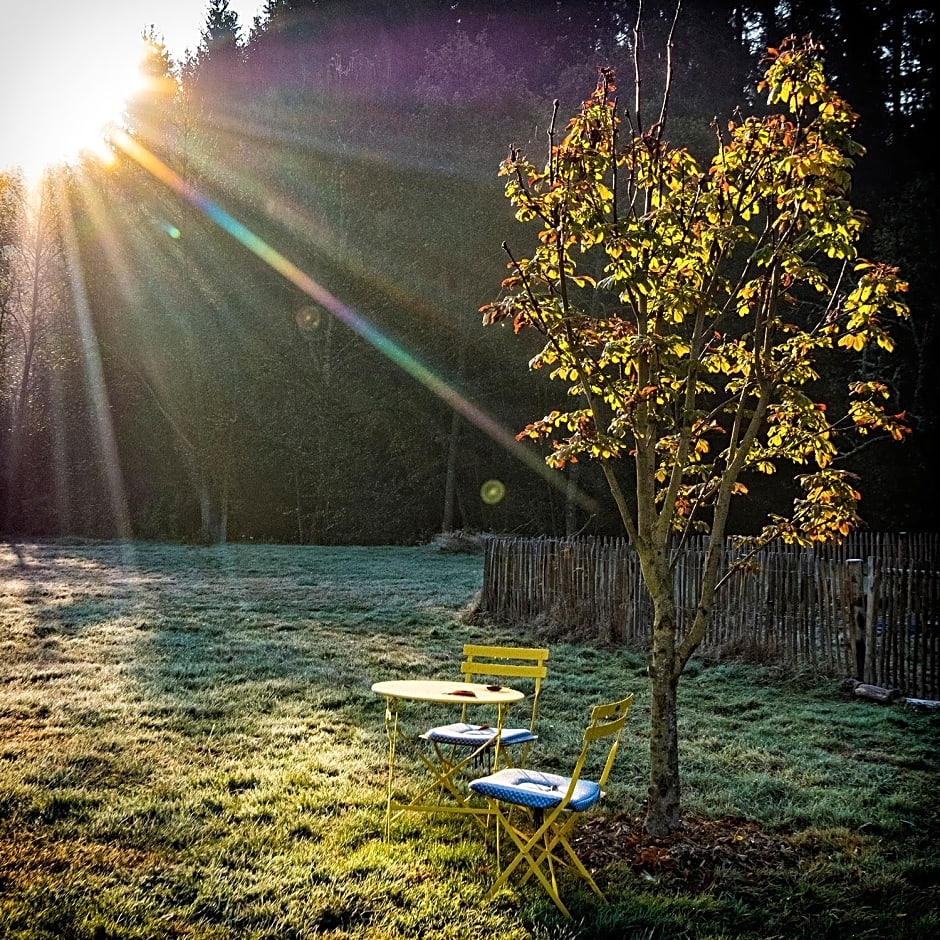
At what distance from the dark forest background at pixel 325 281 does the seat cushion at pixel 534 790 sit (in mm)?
20045

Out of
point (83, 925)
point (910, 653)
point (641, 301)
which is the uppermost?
point (641, 301)

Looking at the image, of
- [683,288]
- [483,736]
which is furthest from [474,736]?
[683,288]

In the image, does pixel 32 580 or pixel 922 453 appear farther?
pixel 922 453

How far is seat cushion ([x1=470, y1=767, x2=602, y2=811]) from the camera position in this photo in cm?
371

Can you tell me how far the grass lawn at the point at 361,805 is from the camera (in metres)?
3.54

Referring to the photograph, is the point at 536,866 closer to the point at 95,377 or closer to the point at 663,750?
the point at 663,750

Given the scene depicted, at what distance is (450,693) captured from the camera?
15.2ft

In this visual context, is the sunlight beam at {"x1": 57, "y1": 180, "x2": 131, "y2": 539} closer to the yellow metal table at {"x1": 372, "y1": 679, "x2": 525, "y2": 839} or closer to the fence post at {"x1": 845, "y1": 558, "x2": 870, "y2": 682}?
the fence post at {"x1": 845, "y1": 558, "x2": 870, "y2": 682}

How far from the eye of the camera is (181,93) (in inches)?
978

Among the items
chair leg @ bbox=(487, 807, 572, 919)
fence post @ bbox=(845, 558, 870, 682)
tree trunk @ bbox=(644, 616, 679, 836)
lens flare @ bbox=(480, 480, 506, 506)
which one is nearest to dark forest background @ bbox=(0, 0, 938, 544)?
lens flare @ bbox=(480, 480, 506, 506)

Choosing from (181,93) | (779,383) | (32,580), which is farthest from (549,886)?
(181,93)

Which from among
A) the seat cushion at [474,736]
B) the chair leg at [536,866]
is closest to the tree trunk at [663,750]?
the seat cushion at [474,736]

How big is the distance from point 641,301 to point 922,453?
63.2 feet

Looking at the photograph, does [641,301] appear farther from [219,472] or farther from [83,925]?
[219,472]
